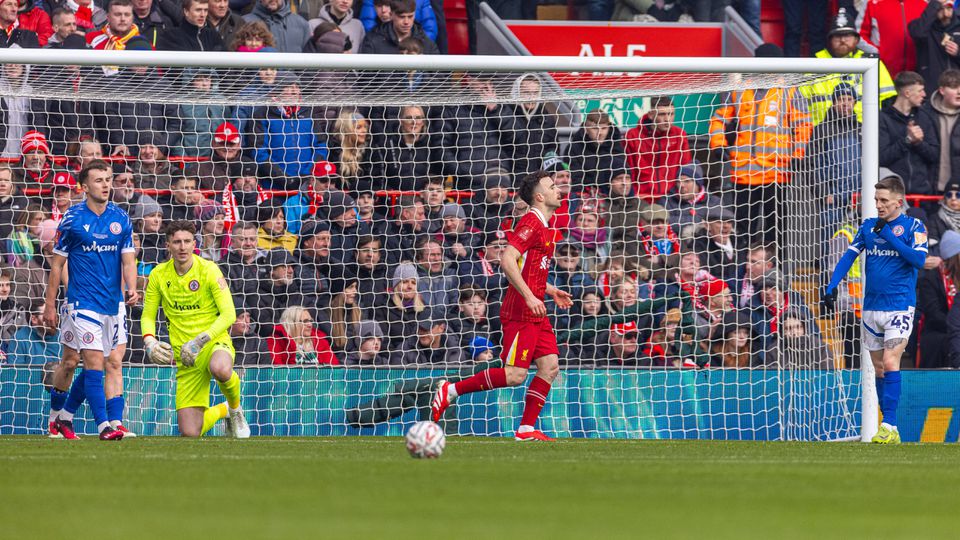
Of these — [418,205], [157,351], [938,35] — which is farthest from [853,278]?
Result: [157,351]

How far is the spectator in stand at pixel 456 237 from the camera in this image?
13984 mm

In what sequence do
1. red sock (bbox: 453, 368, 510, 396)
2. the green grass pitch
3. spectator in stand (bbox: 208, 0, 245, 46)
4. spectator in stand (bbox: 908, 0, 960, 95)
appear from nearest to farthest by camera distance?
the green grass pitch < red sock (bbox: 453, 368, 510, 396) < spectator in stand (bbox: 208, 0, 245, 46) < spectator in stand (bbox: 908, 0, 960, 95)

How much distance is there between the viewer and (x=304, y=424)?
43.6 ft

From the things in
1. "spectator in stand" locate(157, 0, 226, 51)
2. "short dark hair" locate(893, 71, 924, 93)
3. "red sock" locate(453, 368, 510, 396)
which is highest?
"spectator in stand" locate(157, 0, 226, 51)

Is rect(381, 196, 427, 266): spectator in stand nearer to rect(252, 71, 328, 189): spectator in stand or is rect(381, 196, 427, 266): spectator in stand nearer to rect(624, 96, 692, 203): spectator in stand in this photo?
rect(252, 71, 328, 189): spectator in stand

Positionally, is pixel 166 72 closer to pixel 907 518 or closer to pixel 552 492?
pixel 552 492

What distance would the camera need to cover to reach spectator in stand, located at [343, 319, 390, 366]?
1371 centimetres

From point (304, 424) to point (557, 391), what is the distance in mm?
2324

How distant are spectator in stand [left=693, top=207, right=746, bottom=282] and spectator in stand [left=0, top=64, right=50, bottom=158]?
6.37m

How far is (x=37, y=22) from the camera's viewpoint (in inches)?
596

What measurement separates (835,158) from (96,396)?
23.3 ft

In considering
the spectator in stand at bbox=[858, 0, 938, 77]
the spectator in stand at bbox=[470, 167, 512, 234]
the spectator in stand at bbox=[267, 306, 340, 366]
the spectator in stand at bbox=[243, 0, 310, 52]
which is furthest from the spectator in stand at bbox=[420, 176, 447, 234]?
the spectator in stand at bbox=[858, 0, 938, 77]

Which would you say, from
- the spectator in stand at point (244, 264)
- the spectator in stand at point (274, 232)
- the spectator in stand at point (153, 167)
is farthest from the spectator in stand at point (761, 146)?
the spectator in stand at point (153, 167)

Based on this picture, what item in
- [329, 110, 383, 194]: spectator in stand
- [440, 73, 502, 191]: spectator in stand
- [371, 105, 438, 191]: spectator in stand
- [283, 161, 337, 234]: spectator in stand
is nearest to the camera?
[283, 161, 337, 234]: spectator in stand
